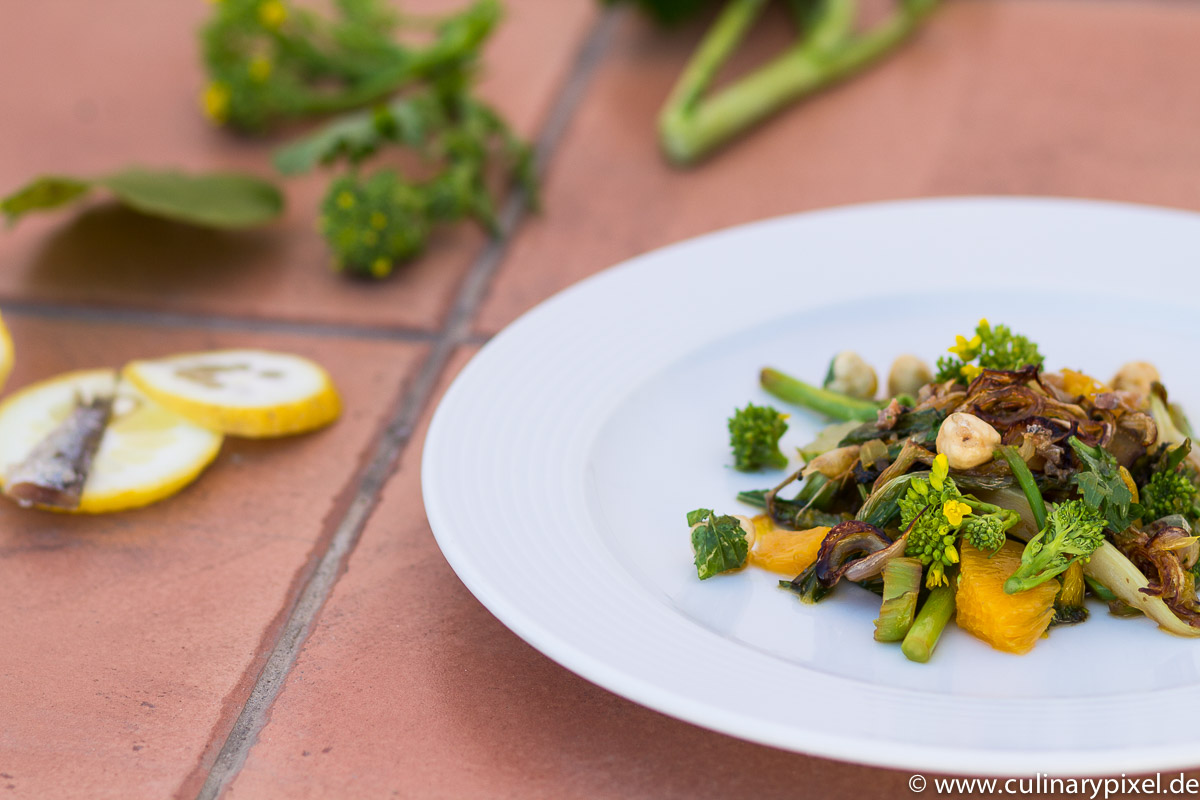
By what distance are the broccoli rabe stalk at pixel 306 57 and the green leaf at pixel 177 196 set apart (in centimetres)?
30

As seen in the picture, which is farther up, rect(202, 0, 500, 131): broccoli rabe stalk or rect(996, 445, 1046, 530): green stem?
rect(996, 445, 1046, 530): green stem

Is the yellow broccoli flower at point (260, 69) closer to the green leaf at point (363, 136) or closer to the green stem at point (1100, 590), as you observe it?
the green leaf at point (363, 136)

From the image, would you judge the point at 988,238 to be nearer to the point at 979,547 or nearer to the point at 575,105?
the point at 979,547

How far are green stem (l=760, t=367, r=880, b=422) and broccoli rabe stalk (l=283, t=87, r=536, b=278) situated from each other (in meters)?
0.73

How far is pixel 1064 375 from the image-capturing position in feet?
4.26

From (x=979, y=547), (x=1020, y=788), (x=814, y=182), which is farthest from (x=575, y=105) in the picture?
(x=1020, y=788)

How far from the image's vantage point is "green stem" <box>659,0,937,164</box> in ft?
7.14

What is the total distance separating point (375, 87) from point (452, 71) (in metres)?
0.16

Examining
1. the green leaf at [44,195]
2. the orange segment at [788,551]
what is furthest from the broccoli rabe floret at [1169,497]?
the green leaf at [44,195]

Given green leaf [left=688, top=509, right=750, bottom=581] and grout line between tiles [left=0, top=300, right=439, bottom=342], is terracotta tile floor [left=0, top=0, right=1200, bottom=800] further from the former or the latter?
green leaf [left=688, top=509, right=750, bottom=581]

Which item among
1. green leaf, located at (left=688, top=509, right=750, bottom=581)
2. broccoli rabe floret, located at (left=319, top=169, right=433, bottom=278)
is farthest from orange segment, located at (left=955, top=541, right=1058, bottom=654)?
broccoli rabe floret, located at (left=319, top=169, right=433, bottom=278)

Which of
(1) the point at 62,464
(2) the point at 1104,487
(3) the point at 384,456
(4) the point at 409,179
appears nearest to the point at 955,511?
(2) the point at 1104,487

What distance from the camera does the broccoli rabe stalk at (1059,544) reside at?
106 centimetres

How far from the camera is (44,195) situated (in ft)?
5.89
